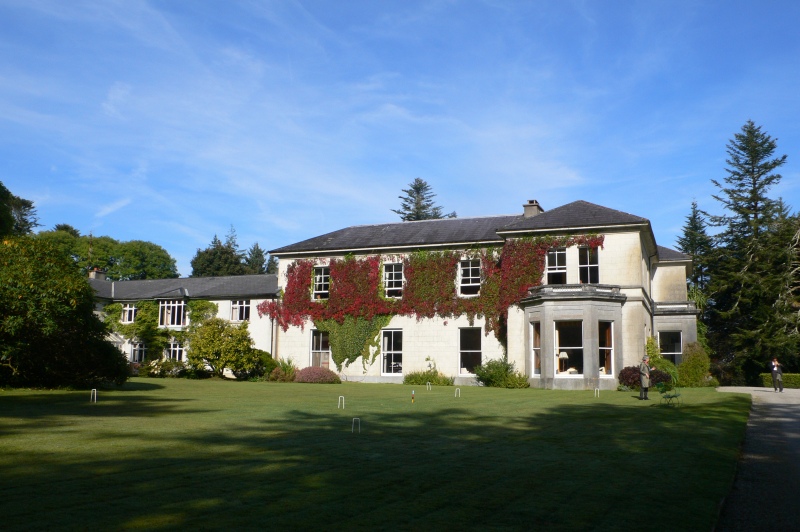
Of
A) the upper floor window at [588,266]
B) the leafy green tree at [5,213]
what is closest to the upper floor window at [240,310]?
the leafy green tree at [5,213]

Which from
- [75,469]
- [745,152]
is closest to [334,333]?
[75,469]

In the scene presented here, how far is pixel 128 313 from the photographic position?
44.3 meters

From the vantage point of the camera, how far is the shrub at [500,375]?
30.3 m

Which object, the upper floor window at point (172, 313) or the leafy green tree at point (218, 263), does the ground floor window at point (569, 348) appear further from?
the leafy green tree at point (218, 263)

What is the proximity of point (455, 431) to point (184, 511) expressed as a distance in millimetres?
7153

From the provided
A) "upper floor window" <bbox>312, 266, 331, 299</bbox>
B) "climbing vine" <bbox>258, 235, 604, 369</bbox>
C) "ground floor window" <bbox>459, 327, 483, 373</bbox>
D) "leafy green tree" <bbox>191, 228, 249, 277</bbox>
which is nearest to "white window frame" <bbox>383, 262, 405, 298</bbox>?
"climbing vine" <bbox>258, 235, 604, 369</bbox>

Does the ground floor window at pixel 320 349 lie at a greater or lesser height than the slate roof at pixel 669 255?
lesser

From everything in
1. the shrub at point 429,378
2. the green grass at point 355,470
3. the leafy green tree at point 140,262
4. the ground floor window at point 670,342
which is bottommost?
the shrub at point 429,378

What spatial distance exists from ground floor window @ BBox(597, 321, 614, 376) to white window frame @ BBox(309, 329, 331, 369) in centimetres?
1477

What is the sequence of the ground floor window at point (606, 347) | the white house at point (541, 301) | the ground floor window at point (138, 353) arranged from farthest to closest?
the ground floor window at point (138, 353)
the ground floor window at point (606, 347)
the white house at point (541, 301)

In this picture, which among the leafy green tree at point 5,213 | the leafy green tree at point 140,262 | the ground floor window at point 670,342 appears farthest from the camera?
the leafy green tree at point 140,262

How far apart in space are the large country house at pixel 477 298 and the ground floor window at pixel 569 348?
67 mm

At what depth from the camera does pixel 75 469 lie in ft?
24.4

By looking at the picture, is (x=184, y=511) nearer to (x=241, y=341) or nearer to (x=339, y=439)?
(x=339, y=439)
